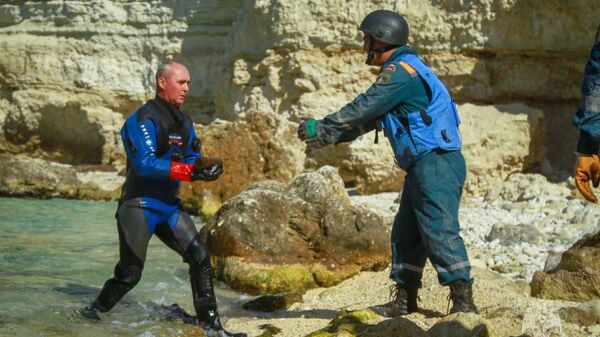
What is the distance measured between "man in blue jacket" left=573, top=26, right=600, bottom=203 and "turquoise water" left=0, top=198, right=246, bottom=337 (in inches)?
115

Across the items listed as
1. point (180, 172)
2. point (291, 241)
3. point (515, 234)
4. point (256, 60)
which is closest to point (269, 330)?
point (180, 172)

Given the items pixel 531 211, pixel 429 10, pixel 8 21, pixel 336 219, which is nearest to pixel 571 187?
pixel 531 211

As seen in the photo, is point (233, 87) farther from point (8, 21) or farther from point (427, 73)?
point (427, 73)

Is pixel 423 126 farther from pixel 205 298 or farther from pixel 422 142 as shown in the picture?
pixel 205 298

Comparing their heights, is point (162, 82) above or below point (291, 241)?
above

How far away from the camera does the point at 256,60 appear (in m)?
16.4

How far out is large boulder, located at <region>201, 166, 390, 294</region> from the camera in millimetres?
7422

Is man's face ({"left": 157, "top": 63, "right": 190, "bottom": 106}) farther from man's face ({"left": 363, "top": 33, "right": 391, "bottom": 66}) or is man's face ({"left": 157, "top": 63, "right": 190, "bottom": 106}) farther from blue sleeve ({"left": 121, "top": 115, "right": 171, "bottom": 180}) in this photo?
man's face ({"left": 363, "top": 33, "right": 391, "bottom": 66})

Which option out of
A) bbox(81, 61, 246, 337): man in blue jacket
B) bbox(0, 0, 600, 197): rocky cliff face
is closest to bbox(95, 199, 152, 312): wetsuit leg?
bbox(81, 61, 246, 337): man in blue jacket

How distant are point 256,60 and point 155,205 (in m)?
11.1

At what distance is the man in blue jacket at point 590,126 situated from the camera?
374 cm

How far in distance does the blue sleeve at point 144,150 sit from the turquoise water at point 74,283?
43.4 inches

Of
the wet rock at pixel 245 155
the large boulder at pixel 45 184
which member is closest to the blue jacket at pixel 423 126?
the wet rock at pixel 245 155

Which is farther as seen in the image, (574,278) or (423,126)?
(574,278)
